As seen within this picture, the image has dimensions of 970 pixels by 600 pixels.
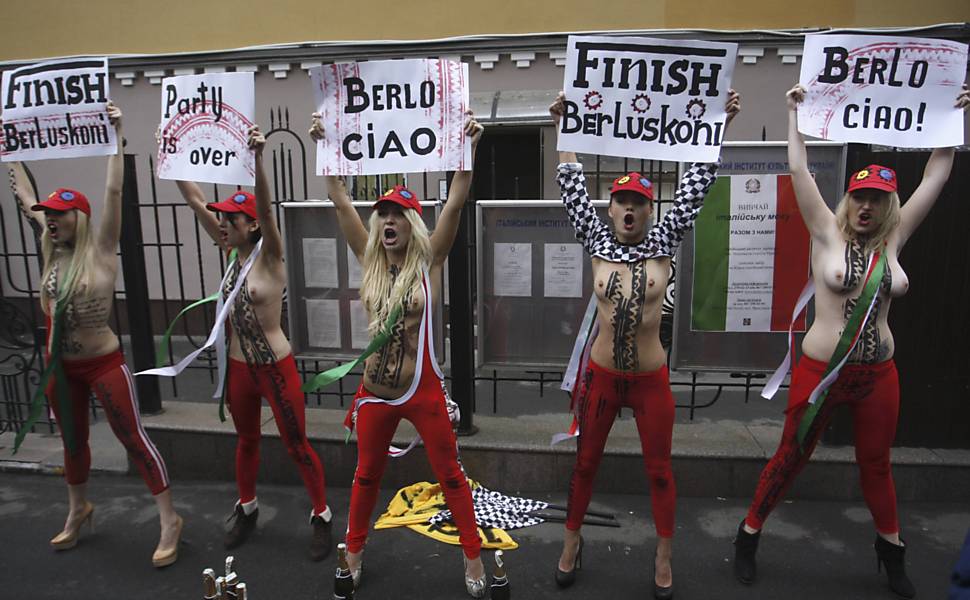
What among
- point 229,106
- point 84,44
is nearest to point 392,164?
point 229,106

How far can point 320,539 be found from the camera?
12.2ft

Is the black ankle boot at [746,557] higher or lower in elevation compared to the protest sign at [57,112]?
lower

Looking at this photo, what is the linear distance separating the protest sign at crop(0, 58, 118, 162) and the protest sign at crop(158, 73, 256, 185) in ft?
1.30

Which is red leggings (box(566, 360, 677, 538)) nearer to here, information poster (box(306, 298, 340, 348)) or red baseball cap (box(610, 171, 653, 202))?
red baseball cap (box(610, 171, 653, 202))

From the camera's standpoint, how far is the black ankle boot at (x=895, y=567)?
3260 millimetres

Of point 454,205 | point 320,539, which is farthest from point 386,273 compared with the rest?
point 320,539

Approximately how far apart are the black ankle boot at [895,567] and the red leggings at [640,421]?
1162 millimetres

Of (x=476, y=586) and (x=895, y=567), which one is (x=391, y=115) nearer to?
(x=476, y=586)

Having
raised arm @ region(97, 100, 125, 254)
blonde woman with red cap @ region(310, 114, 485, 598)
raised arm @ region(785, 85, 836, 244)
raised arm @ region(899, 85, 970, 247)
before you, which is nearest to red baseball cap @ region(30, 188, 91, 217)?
raised arm @ region(97, 100, 125, 254)

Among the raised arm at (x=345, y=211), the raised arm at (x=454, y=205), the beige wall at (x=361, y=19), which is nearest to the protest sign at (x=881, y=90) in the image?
the raised arm at (x=454, y=205)

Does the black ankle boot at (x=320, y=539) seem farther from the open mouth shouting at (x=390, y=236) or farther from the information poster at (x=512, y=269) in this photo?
the information poster at (x=512, y=269)

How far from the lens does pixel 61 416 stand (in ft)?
12.0

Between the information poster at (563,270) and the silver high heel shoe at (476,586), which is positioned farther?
the information poster at (563,270)

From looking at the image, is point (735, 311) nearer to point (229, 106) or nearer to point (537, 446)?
point (537, 446)
